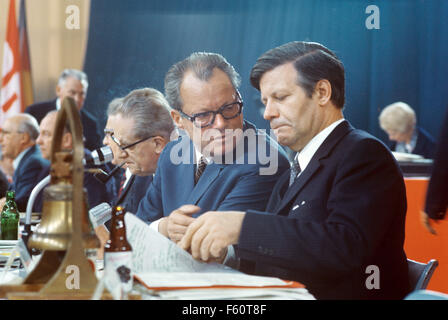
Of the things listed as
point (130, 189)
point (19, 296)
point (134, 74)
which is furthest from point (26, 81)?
point (19, 296)

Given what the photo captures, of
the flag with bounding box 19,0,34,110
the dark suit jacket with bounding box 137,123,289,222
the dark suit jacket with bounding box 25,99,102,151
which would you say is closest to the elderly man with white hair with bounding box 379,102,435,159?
the dark suit jacket with bounding box 25,99,102,151

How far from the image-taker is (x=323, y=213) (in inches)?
64.9

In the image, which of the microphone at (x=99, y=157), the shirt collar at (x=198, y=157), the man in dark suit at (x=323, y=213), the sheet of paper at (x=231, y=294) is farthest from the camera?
the shirt collar at (x=198, y=157)

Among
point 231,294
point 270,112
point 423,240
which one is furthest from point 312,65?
point 423,240

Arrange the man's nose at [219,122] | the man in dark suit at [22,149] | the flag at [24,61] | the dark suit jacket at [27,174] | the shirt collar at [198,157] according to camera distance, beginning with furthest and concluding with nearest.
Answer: the flag at [24,61], the man in dark suit at [22,149], the dark suit jacket at [27,174], the shirt collar at [198,157], the man's nose at [219,122]

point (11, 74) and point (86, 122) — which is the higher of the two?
point (11, 74)

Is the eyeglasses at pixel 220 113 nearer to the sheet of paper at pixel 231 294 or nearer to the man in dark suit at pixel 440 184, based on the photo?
the man in dark suit at pixel 440 184

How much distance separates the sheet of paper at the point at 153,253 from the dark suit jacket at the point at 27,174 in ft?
9.57

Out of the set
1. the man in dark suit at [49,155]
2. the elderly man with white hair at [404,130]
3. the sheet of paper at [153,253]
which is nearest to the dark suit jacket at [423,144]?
the elderly man with white hair at [404,130]

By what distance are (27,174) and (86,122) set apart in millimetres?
956

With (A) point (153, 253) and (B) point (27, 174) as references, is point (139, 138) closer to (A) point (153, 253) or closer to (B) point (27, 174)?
(A) point (153, 253)

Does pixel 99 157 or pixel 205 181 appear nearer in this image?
pixel 99 157

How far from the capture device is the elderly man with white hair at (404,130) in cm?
540
